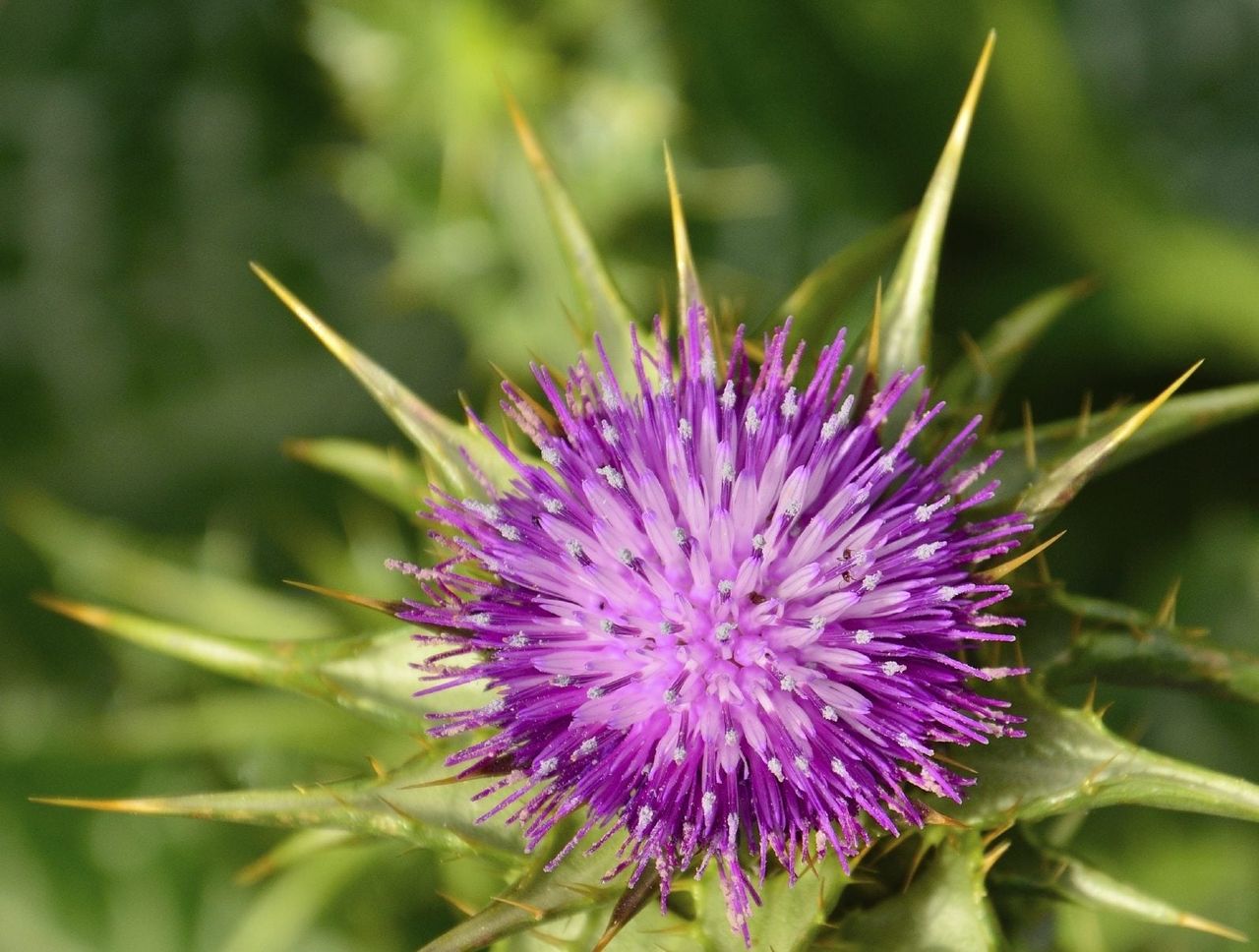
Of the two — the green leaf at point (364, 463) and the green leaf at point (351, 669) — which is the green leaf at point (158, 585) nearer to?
the green leaf at point (364, 463)

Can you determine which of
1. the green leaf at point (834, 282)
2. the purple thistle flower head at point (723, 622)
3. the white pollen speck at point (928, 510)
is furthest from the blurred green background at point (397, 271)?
the white pollen speck at point (928, 510)

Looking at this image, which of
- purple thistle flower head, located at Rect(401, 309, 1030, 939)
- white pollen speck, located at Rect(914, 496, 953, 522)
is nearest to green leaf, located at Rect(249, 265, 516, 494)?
purple thistle flower head, located at Rect(401, 309, 1030, 939)

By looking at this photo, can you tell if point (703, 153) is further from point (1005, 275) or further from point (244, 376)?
point (244, 376)

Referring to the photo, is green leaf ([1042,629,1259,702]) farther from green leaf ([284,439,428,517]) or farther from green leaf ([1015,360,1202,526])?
green leaf ([284,439,428,517])

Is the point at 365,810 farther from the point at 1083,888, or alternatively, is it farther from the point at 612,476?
the point at 1083,888

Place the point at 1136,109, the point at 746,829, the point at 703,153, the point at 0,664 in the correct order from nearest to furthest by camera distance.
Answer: the point at 746,829 → the point at 703,153 → the point at 1136,109 → the point at 0,664

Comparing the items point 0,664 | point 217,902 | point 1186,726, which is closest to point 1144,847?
point 1186,726

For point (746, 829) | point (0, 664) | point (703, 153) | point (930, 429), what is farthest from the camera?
point (0, 664)
